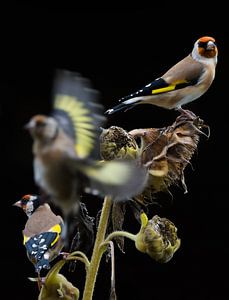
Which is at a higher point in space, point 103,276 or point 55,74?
point 55,74

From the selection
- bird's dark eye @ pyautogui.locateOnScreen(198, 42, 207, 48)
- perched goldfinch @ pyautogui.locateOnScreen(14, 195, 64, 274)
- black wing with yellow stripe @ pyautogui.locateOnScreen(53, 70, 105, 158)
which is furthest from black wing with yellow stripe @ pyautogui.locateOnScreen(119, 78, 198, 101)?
black wing with yellow stripe @ pyautogui.locateOnScreen(53, 70, 105, 158)

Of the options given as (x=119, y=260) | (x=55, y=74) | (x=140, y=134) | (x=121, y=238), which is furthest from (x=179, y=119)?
(x=119, y=260)

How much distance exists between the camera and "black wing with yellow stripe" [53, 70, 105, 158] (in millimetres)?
483

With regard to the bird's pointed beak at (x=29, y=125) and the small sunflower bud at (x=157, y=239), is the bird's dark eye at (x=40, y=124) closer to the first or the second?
the bird's pointed beak at (x=29, y=125)

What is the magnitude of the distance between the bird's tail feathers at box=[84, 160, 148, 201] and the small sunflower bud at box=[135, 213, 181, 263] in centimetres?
36

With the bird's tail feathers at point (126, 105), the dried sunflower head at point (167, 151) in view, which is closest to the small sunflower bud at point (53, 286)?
the dried sunflower head at point (167, 151)

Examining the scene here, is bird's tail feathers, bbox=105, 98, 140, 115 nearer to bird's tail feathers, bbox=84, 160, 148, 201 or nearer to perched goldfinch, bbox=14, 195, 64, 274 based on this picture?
perched goldfinch, bbox=14, 195, 64, 274

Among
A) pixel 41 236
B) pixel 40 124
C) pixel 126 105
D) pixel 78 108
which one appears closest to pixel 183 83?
pixel 126 105

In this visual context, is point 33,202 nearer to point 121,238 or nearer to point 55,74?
point 121,238

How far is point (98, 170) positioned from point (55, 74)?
96mm

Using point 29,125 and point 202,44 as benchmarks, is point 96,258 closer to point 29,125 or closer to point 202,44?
point 29,125

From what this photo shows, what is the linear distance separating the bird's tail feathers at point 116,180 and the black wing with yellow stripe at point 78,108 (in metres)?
0.02

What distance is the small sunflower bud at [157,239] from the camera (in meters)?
0.82

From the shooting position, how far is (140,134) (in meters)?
0.85
